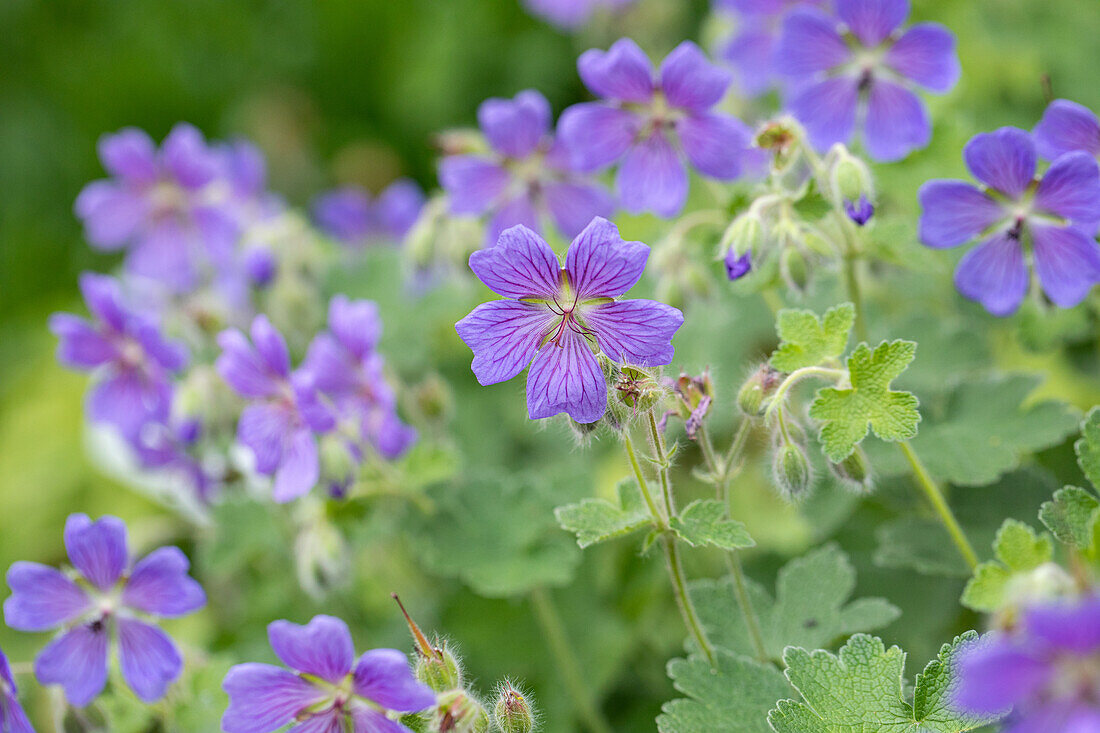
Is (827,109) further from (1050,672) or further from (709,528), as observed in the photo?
(1050,672)

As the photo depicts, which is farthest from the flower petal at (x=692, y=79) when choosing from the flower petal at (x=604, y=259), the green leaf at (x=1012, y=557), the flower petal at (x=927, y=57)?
the green leaf at (x=1012, y=557)

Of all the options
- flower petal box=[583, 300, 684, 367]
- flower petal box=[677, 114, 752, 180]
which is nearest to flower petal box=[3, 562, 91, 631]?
flower petal box=[583, 300, 684, 367]

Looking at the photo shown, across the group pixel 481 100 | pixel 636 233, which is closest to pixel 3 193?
pixel 481 100

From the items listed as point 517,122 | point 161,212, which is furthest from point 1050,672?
point 161,212

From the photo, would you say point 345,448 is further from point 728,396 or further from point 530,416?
point 728,396

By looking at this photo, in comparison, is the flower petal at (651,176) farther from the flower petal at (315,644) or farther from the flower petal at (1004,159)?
the flower petal at (315,644)

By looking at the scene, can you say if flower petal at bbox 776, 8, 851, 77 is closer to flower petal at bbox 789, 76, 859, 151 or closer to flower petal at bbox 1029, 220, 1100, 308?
flower petal at bbox 789, 76, 859, 151
